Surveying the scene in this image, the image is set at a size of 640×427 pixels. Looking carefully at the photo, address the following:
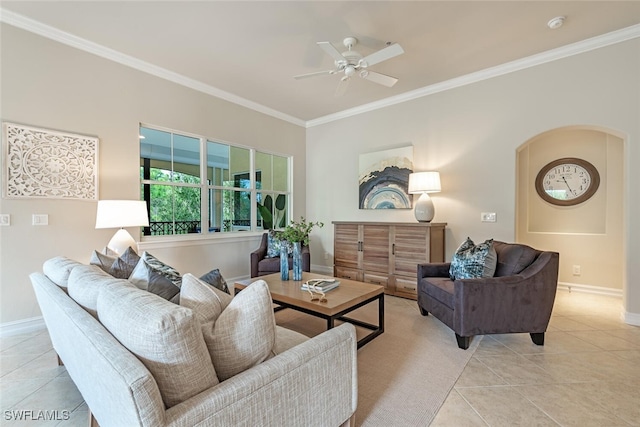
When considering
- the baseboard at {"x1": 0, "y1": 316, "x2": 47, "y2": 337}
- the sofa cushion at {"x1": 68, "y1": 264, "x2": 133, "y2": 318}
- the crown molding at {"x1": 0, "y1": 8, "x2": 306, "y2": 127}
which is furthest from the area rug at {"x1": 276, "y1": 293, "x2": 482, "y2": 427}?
the crown molding at {"x1": 0, "y1": 8, "x2": 306, "y2": 127}

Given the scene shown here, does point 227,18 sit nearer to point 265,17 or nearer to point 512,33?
point 265,17

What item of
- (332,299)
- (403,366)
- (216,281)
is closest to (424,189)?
(332,299)

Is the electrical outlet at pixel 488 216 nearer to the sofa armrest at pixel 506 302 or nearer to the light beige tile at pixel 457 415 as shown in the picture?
the sofa armrest at pixel 506 302

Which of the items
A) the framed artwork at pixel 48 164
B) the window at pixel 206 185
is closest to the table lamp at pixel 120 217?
the framed artwork at pixel 48 164

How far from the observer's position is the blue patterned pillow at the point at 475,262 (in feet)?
8.38

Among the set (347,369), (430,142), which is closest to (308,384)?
(347,369)

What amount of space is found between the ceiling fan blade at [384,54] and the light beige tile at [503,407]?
8.70ft

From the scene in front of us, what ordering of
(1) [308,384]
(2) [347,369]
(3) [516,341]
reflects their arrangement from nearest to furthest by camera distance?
(1) [308,384] < (2) [347,369] < (3) [516,341]

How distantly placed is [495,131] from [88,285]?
169 inches

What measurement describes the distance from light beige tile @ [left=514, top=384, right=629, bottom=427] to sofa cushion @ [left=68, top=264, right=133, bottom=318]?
2367 mm

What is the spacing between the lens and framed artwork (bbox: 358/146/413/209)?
4.28m

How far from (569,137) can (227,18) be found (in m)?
4.83

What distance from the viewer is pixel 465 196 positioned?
382 cm

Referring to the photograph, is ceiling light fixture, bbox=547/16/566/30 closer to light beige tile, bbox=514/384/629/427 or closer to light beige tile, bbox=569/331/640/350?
light beige tile, bbox=569/331/640/350
